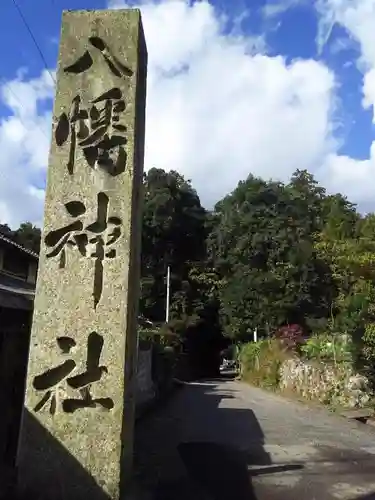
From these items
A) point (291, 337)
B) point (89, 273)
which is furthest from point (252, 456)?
point (291, 337)

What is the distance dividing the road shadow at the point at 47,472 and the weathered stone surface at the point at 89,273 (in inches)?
0.4

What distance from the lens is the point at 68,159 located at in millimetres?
6266

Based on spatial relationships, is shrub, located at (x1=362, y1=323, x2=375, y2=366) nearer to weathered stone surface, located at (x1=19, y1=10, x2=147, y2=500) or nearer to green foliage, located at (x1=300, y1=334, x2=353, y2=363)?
green foliage, located at (x1=300, y1=334, x2=353, y2=363)

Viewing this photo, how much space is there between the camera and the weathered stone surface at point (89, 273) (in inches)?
218

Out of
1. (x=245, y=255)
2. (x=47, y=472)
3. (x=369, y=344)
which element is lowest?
(x=47, y=472)

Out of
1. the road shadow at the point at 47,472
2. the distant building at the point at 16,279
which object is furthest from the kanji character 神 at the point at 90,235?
the road shadow at the point at 47,472

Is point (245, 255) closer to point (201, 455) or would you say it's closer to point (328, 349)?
point (328, 349)

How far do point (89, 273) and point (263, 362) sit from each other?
83.9 feet

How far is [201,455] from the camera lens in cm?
962

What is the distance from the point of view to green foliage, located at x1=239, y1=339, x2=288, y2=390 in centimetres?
2731

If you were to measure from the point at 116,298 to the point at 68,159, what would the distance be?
1789 millimetres

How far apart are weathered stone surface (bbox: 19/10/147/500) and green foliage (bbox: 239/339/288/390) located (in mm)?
21694

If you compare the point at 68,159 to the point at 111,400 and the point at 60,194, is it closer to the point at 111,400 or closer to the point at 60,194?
the point at 60,194

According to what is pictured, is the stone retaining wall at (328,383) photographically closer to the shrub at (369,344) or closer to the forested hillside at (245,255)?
the shrub at (369,344)
